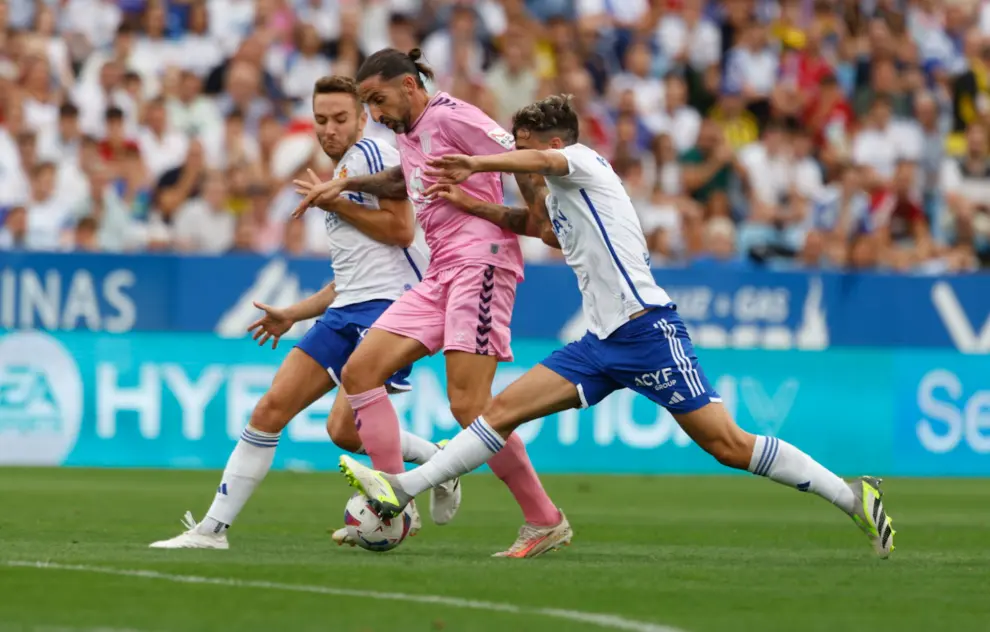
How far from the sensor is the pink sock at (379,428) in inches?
373

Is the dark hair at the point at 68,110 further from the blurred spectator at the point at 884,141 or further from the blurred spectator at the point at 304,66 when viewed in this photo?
the blurred spectator at the point at 884,141

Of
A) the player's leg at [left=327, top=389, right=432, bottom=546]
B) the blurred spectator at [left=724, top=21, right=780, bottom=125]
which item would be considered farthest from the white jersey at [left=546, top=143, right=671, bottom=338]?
the blurred spectator at [left=724, top=21, right=780, bottom=125]

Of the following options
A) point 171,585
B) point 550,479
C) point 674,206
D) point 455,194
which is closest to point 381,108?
point 455,194

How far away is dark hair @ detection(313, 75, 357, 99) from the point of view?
32.3 ft

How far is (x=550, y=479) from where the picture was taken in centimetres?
1622

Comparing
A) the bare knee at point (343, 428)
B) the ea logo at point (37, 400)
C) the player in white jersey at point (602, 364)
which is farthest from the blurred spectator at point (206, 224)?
the player in white jersey at point (602, 364)

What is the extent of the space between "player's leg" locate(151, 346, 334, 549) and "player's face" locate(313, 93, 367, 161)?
3.67 feet

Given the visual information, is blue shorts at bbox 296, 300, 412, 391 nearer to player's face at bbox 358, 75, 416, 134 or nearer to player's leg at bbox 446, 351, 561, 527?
player's leg at bbox 446, 351, 561, 527

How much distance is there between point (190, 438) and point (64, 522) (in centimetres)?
536

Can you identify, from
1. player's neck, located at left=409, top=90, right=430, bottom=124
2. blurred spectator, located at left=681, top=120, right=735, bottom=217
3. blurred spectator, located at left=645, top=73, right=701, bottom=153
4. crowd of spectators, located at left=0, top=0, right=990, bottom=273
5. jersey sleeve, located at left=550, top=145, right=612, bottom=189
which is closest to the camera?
jersey sleeve, located at left=550, top=145, right=612, bottom=189

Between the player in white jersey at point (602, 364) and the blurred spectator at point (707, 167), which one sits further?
the blurred spectator at point (707, 167)

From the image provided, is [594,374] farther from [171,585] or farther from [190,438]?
[190,438]

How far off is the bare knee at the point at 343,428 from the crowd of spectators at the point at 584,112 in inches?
305

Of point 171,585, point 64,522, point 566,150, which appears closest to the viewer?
point 171,585
